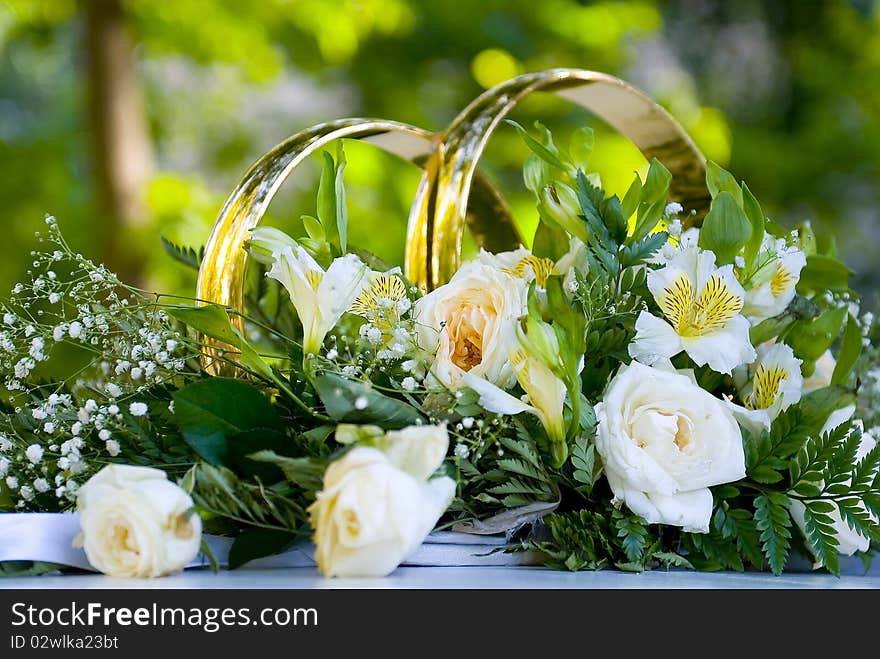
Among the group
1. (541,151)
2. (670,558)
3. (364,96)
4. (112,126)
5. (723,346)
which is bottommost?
(670,558)

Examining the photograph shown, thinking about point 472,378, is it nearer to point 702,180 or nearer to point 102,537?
point 102,537

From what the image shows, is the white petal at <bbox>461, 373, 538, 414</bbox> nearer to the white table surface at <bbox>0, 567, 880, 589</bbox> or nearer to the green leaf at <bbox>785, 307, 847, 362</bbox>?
the white table surface at <bbox>0, 567, 880, 589</bbox>

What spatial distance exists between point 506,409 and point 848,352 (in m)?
0.23

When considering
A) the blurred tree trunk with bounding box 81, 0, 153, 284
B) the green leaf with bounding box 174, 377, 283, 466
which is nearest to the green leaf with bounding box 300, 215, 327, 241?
the green leaf with bounding box 174, 377, 283, 466

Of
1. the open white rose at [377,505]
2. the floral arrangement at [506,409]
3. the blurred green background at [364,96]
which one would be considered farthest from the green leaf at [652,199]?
the blurred green background at [364,96]

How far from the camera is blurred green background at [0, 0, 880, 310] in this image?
83.7 inches

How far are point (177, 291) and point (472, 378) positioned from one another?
69.8 inches

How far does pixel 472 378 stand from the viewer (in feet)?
1.48

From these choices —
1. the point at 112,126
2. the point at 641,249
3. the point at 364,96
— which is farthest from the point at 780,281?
the point at 364,96

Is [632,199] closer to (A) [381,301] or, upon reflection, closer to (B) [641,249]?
(B) [641,249]

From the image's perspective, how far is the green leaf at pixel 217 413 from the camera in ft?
1.45

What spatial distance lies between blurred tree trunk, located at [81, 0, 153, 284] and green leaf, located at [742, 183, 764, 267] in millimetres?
1739

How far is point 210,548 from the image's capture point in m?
0.46
